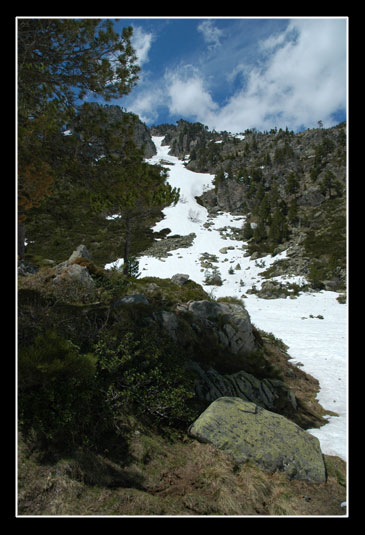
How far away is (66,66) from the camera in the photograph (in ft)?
18.1

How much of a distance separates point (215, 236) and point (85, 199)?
5215cm

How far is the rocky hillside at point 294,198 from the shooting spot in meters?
37.4

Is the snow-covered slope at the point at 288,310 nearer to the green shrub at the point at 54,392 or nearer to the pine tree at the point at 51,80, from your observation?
the green shrub at the point at 54,392

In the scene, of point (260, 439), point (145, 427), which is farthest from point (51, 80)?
point (260, 439)

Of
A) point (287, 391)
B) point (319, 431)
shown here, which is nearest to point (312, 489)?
point (319, 431)

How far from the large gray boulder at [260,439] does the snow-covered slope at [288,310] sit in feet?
4.39

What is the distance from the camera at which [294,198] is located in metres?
63.0

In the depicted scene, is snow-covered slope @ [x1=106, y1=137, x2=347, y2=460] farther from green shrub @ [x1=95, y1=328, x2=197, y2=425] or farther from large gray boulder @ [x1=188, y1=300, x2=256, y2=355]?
green shrub @ [x1=95, y1=328, x2=197, y2=425]

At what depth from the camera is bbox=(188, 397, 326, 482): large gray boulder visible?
191 inches

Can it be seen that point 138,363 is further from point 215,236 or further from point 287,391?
point 215,236

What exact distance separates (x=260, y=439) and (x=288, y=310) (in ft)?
62.1

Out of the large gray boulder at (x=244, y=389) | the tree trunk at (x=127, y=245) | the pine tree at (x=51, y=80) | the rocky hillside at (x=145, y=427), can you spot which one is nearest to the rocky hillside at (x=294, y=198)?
the tree trunk at (x=127, y=245)

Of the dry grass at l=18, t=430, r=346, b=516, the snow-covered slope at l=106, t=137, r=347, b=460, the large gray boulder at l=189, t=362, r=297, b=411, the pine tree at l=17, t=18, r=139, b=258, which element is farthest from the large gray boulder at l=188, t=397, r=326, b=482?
the pine tree at l=17, t=18, r=139, b=258
